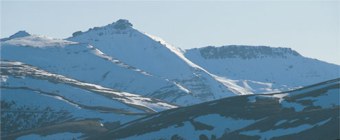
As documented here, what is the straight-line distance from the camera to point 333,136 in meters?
157

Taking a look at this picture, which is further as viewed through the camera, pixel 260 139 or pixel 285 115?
pixel 285 115

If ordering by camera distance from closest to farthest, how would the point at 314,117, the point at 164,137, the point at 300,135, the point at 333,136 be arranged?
the point at 333,136
the point at 300,135
the point at 314,117
the point at 164,137

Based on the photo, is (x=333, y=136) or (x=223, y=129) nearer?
(x=333, y=136)

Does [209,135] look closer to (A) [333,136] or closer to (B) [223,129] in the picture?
(B) [223,129]

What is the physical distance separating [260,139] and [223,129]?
2080cm

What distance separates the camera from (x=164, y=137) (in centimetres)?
19925

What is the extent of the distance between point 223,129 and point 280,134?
74.5 ft

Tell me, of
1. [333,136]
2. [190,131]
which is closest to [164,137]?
[190,131]

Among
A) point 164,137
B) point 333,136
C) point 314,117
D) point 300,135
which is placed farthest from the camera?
point 164,137

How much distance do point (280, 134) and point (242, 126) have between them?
856 inches

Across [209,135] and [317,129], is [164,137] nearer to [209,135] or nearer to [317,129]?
[209,135]

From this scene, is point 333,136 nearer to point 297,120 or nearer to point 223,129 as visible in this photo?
point 297,120

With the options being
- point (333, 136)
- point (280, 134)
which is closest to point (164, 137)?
point (280, 134)

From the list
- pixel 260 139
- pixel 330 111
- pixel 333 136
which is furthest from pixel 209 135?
pixel 333 136
